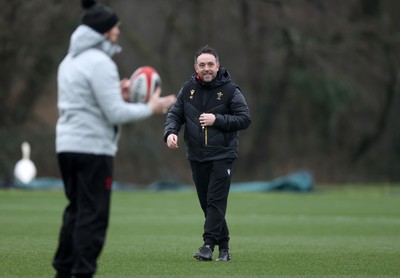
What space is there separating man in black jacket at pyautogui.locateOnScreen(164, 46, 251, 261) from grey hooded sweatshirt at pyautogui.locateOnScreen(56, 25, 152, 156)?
292cm

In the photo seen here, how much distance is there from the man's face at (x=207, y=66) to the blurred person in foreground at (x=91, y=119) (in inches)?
117

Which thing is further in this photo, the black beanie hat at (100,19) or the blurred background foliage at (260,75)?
the blurred background foliage at (260,75)

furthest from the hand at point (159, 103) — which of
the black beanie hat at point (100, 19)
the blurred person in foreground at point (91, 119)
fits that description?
the black beanie hat at point (100, 19)

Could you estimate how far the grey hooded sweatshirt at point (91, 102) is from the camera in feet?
25.3

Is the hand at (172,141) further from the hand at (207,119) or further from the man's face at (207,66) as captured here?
the man's face at (207,66)

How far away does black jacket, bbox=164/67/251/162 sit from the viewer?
10.9m

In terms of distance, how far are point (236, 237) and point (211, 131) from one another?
14.7 ft

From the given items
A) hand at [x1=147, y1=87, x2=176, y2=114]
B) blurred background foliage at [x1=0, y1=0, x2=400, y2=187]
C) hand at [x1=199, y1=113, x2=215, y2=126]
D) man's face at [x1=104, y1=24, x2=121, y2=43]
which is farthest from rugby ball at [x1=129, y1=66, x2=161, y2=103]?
blurred background foliage at [x1=0, y1=0, x2=400, y2=187]

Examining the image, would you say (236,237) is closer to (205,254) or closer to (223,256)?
(223,256)

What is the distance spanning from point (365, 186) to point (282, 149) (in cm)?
620

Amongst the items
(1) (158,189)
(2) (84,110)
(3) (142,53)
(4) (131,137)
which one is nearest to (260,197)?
(1) (158,189)

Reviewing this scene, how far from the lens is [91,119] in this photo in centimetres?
782

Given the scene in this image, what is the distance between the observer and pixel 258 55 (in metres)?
41.4

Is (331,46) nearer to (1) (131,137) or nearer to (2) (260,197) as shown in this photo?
(1) (131,137)
